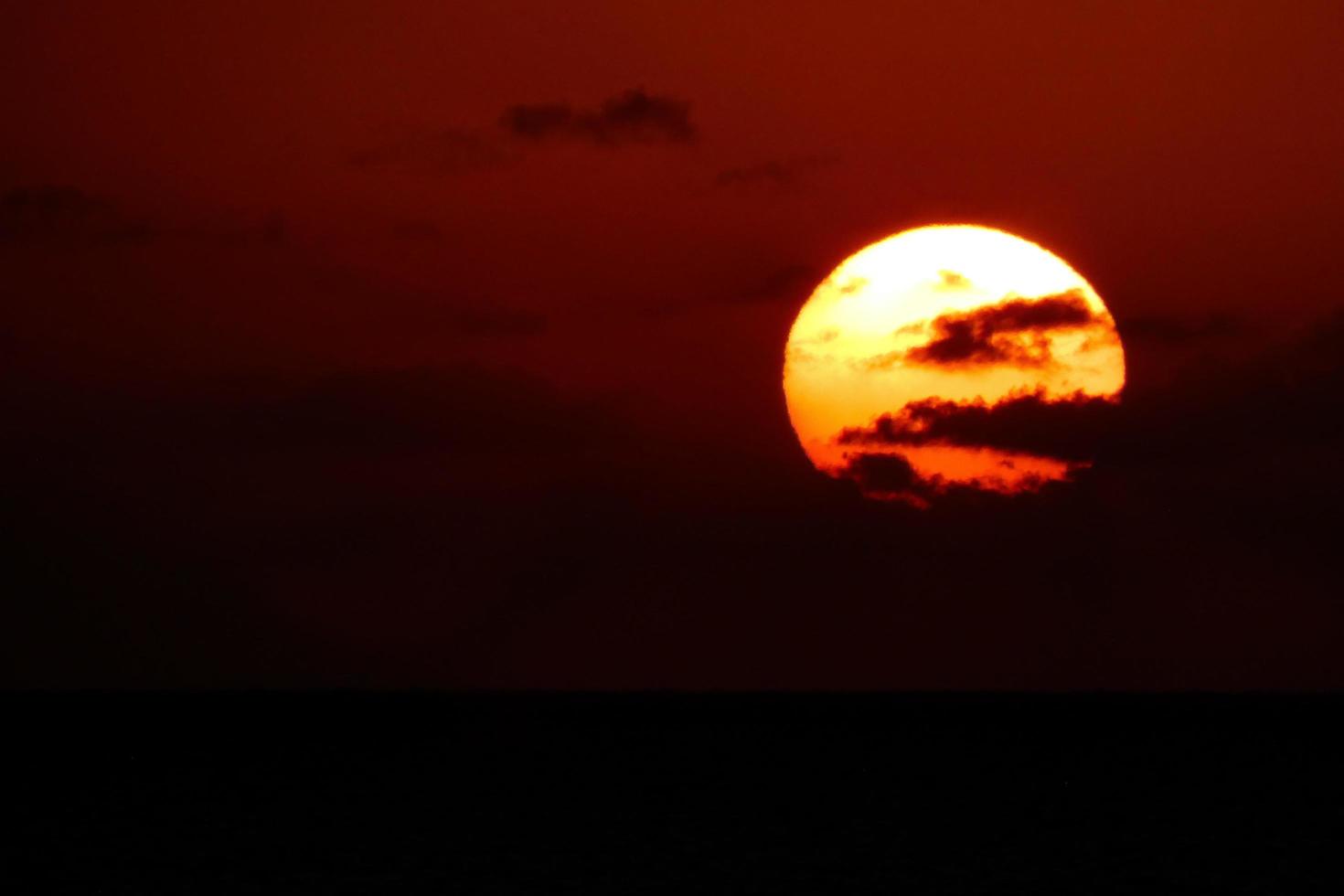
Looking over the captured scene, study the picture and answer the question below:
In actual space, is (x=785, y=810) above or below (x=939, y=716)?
below

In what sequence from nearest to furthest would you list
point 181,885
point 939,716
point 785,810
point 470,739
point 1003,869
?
1. point 181,885
2. point 1003,869
3. point 785,810
4. point 470,739
5. point 939,716

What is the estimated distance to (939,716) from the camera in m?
174

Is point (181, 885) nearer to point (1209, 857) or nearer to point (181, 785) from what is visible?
point (1209, 857)

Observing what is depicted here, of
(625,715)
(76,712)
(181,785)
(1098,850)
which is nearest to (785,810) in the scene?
(1098,850)

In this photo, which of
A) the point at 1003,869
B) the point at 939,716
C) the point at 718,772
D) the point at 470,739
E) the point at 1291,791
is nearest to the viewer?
the point at 1003,869

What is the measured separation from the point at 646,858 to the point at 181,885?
11545mm

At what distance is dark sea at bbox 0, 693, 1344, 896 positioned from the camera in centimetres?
4969

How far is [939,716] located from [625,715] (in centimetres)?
2538

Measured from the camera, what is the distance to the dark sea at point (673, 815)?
163 ft

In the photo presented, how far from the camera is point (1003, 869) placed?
51.8 metres

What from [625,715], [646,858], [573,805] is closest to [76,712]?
[625,715]

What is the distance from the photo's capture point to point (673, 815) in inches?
2584

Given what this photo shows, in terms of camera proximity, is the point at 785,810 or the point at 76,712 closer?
the point at 785,810

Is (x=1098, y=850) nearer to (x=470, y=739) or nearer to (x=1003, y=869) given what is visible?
(x=1003, y=869)
